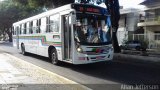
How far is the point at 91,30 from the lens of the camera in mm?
12266

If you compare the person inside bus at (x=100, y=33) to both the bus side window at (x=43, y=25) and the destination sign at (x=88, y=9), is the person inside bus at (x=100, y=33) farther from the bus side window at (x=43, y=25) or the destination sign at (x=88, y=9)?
the bus side window at (x=43, y=25)

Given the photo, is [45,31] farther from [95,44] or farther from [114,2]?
[114,2]

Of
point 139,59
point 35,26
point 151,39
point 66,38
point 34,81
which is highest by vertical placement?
point 35,26

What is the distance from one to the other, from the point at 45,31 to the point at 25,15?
44.9 metres

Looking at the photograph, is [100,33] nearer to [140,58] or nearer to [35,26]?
[35,26]

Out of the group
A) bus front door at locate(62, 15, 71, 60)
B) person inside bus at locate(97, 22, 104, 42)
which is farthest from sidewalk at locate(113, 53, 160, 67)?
bus front door at locate(62, 15, 71, 60)

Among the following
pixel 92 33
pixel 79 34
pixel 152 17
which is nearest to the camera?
pixel 79 34

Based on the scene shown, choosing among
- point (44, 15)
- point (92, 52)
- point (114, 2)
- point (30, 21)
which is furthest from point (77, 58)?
point (114, 2)

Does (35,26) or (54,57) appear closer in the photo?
(54,57)

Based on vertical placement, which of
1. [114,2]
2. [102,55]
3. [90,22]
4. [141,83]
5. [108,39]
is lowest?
[141,83]

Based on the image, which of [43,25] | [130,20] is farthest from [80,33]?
[130,20]

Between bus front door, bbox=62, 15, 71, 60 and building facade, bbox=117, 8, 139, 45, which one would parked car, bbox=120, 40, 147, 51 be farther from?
bus front door, bbox=62, 15, 71, 60

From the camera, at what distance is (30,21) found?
18.9m

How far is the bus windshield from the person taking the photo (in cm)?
1195
